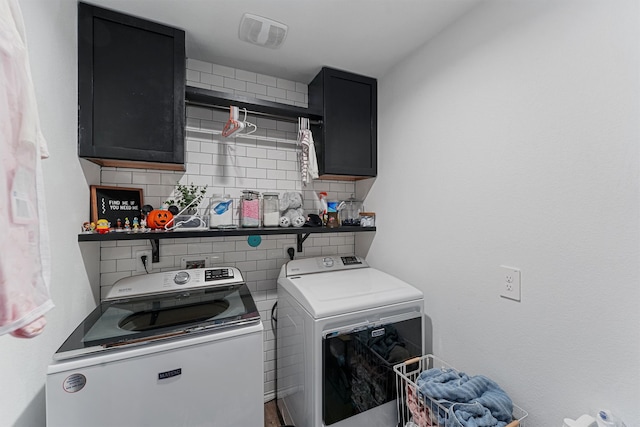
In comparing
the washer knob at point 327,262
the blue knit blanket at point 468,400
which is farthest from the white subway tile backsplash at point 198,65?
the blue knit blanket at point 468,400

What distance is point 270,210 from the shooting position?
180 cm

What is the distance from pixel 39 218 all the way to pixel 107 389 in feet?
2.80

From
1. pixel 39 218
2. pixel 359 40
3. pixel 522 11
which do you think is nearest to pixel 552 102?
pixel 522 11

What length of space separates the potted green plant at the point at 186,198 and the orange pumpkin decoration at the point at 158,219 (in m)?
0.15

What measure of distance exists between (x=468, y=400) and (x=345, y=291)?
0.72 metres

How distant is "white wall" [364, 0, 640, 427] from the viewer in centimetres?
87

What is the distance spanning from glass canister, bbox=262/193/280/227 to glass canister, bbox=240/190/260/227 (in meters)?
0.05

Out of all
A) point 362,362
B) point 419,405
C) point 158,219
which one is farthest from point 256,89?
point 419,405

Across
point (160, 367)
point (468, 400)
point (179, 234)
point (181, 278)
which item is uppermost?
point (179, 234)

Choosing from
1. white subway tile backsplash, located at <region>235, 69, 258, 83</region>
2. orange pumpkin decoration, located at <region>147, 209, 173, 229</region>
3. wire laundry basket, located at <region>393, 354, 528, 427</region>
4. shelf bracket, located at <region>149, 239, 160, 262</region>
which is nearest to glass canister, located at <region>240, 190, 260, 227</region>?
orange pumpkin decoration, located at <region>147, 209, 173, 229</region>

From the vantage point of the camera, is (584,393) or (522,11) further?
(522,11)

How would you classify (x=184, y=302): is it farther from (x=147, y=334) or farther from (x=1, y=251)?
(x=1, y=251)

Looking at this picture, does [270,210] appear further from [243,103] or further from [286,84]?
[286,84]

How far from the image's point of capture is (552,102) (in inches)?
41.2
